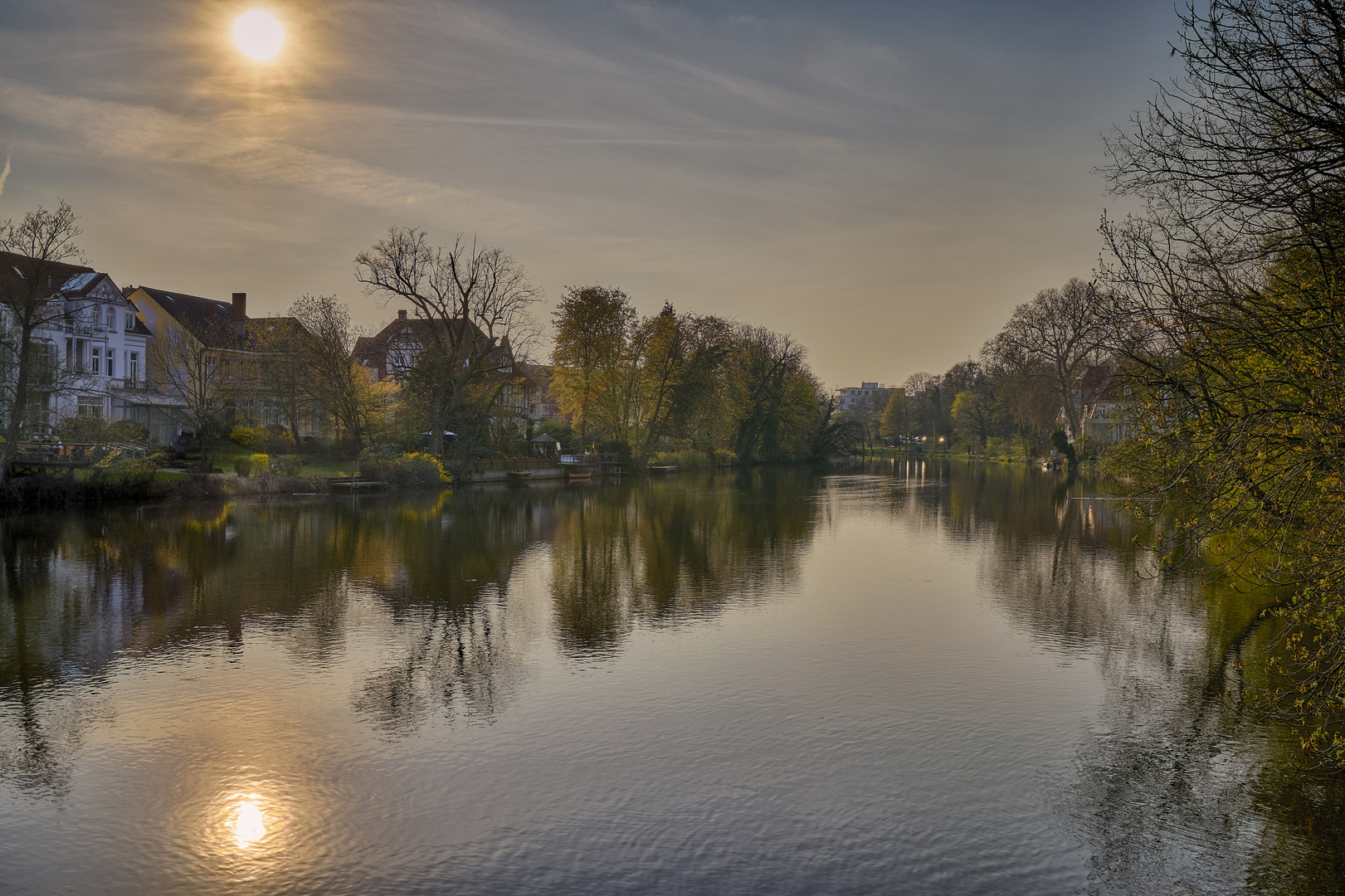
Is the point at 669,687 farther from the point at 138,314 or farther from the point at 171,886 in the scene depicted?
the point at 138,314

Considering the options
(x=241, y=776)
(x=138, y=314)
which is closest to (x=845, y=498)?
(x=241, y=776)

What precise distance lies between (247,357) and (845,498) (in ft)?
126

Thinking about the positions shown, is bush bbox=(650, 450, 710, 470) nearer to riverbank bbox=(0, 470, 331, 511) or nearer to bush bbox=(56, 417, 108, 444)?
riverbank bbox=(0, 470, 331, 511)

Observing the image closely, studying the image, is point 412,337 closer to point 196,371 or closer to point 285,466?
point 196,371

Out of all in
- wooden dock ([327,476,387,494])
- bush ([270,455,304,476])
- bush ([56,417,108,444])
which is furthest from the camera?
wooden dock ([327,476,387,494])

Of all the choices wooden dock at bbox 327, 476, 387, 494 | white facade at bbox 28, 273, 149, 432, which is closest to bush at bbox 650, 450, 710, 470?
wooden dock at bbox 327, 476, 387, 494

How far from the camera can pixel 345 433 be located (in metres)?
53.8

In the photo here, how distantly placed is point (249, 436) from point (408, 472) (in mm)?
9586

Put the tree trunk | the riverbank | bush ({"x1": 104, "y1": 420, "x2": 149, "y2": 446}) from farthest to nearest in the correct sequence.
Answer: bush ({"x1": 104, "y1": 420, "x2": 149, "y2": 446}), the riverbank, the tree trunk

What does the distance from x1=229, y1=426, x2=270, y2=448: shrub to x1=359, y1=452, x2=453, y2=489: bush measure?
22.9ft

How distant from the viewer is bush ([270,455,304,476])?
42.5 m

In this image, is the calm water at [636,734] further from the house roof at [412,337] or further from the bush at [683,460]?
the bush at [683,460]

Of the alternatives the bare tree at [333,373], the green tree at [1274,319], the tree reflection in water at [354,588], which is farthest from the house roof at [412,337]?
the green tree at [1274,319]

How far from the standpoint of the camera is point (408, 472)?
47.2 meters
